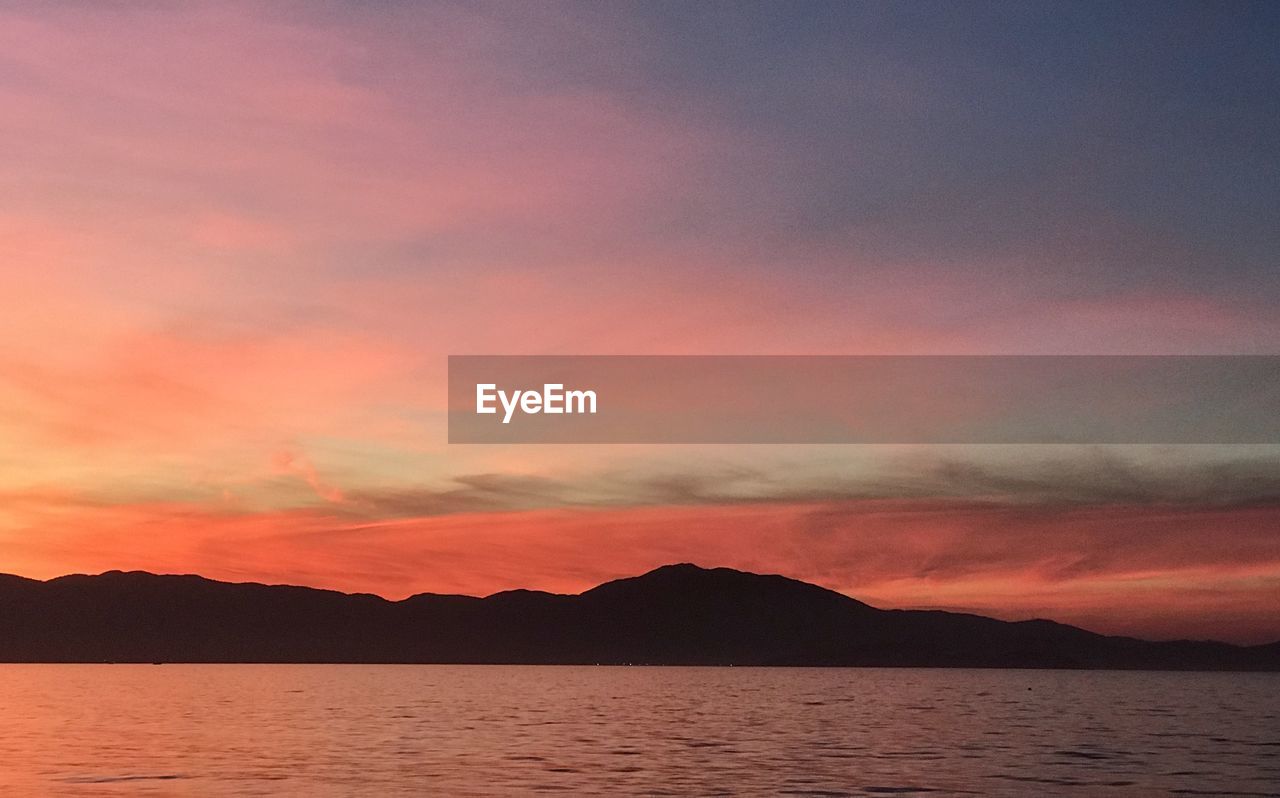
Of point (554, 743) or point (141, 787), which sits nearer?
point (141, 787)

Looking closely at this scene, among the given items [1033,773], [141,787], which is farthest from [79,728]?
[1033,773]

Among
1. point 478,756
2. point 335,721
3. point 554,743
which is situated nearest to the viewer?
point 478,756

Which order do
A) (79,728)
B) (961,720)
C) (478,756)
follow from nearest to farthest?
1. (478,756)
2. (79,728)
3. (961,720)

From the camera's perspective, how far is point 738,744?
89562mm

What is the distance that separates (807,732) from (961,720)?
28.8 metres

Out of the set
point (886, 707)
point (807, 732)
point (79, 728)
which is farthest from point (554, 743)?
point (886, 707)

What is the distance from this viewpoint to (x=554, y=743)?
89.1 m

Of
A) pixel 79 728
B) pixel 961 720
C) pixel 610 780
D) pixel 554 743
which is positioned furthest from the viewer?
pixel 961 720

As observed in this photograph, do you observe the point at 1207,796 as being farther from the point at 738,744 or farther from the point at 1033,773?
the point at 738,744

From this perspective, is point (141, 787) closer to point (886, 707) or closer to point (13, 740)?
point (13, 740)

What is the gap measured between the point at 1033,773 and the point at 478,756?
30.4 metres

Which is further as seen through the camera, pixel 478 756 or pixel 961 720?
pixel 961 720

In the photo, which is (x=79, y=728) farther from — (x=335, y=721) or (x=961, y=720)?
(x=961, y=720)

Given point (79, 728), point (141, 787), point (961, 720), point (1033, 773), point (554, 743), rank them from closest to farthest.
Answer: point (141, 787), point (1033, 773), point (554, 743), point (79, 728), point (961, 720)
